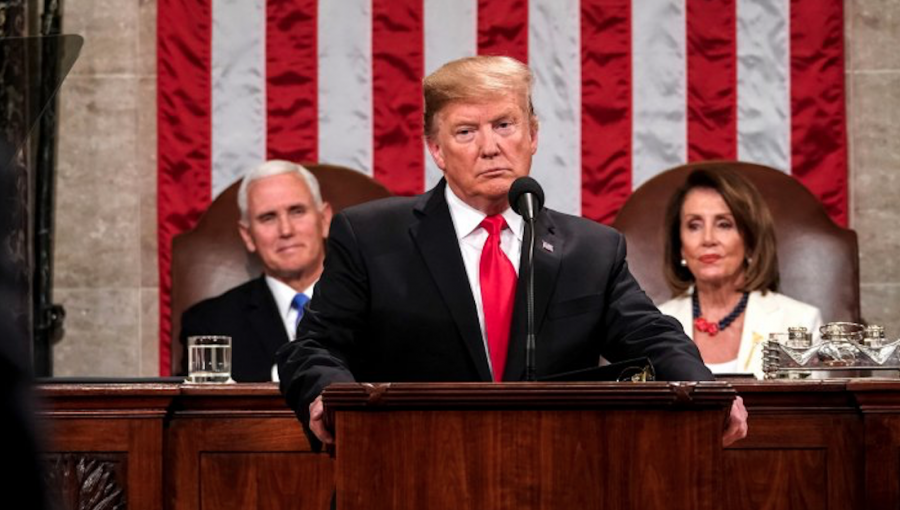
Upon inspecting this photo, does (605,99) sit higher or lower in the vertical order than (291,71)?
lower

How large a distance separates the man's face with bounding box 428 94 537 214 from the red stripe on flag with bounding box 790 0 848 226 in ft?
10.2

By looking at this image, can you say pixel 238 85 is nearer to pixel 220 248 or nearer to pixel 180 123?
pixel 180 123

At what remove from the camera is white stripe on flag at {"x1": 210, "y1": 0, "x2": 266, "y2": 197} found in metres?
5.80

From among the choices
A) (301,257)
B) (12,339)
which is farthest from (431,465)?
(301,257)

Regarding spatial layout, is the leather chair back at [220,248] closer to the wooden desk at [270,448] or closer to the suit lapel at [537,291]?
the wooden desk at [270,448]

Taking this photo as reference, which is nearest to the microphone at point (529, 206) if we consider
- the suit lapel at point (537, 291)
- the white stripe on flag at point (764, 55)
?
the suit lapel at point (537, 291)

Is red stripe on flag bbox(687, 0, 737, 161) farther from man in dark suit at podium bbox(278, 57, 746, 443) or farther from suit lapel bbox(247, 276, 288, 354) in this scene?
man in dark suit at podium bbox(278, 57, 746, 443)

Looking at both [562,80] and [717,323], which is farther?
[562,80]

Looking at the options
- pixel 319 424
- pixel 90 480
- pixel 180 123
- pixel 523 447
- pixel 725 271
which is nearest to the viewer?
pixel 523 447

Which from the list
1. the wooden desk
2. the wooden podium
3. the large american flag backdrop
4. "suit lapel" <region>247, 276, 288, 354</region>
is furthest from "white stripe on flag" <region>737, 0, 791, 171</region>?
the wooden podium

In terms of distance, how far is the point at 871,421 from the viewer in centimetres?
339

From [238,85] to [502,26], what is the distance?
109cm

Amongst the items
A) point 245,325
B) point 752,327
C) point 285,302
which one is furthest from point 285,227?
point 752,327

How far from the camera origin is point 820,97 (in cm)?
585
